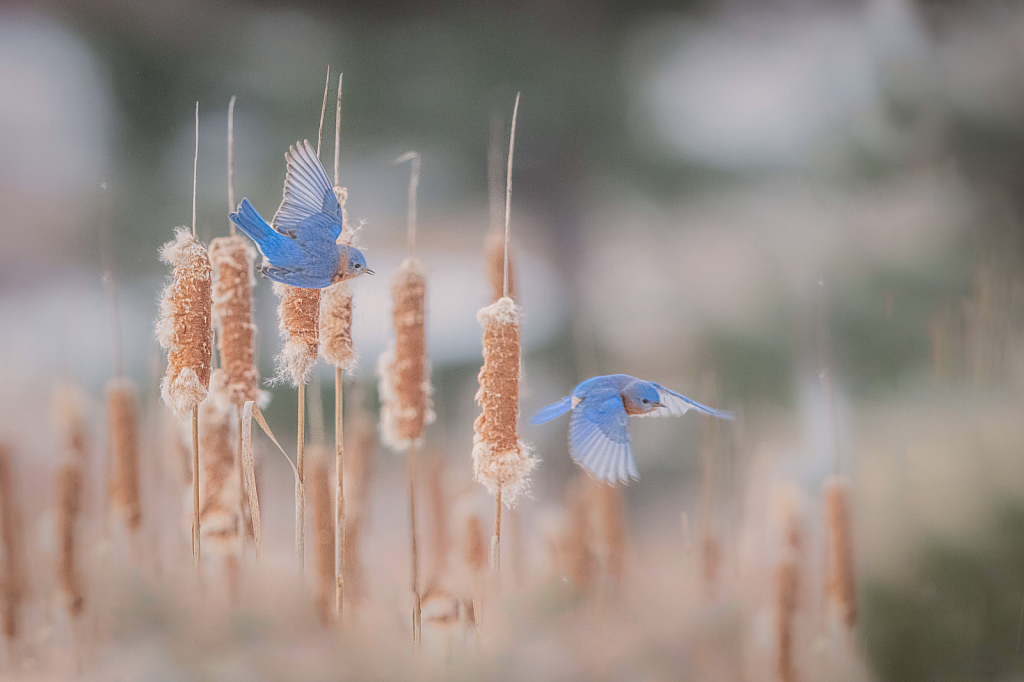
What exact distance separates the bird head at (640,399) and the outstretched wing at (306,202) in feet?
1.96

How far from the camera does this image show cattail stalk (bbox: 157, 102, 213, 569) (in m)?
1.00

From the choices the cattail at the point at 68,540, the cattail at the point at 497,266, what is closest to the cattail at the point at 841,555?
the cattail at the point at 497,266

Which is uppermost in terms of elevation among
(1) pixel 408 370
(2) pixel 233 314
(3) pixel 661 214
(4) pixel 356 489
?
(3) pixel 661 214

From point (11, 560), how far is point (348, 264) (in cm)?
98

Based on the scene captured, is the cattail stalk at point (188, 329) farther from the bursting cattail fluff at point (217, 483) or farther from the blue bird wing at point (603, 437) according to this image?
the blue bird wing at point (603, 437)

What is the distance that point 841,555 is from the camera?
1233 mm

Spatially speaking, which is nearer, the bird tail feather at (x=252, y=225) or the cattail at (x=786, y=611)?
the bird tail feather at (x=252, y=225)

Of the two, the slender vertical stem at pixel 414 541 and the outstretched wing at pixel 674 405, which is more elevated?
the outstretched wing at pixel 674 405

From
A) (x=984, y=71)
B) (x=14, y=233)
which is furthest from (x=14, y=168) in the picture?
(x=984, y=71)

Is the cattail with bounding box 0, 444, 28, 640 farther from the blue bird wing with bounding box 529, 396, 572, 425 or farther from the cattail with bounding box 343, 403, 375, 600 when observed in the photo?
the blue bird wing with bounding box 529, 396, 572, 425

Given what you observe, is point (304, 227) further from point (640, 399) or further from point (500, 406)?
point (640, 399)

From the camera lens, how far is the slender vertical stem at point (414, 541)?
1.14 m

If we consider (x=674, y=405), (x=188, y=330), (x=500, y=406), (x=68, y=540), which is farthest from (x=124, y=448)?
(x=674, y=405)

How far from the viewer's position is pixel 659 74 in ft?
4.25
